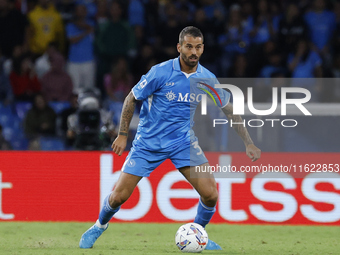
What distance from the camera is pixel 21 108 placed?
403 inches

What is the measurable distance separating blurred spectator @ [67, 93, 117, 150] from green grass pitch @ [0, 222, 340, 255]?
1523 mm

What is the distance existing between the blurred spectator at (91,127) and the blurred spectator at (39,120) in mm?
754

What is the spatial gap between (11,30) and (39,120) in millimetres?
1941

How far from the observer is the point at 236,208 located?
7.73m

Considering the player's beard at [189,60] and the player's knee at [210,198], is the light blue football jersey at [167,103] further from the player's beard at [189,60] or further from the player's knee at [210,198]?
the player's knee at [210,198]

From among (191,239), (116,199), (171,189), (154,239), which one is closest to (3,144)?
(171,189)

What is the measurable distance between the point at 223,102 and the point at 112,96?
4.62 metres

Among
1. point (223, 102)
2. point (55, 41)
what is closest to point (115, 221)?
point (223, 102)

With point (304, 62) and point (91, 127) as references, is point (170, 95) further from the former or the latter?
point (304, 62)

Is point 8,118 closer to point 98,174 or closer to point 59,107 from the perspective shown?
point 59,107

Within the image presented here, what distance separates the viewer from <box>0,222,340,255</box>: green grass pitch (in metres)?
5.83

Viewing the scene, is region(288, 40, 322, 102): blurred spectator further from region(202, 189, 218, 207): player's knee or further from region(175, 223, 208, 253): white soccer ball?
region(175, 223, 208, 253): white soccer ball

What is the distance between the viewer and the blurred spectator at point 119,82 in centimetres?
1020

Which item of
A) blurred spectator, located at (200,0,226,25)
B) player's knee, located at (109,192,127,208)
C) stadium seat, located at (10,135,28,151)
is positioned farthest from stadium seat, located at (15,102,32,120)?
player's knee, located at (109,192,127,208)
